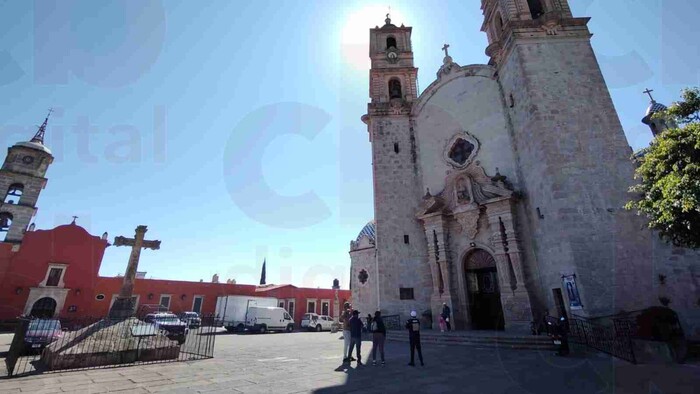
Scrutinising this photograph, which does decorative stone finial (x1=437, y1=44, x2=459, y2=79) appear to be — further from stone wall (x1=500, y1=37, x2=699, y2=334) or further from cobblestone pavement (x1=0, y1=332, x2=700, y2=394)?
cobblestone pavement (x1=0, y1=332, x2=700, y2=394)

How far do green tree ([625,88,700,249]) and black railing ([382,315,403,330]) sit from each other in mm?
11147

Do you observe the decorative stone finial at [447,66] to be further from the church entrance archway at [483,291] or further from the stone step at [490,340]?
the stone step at [490,340]

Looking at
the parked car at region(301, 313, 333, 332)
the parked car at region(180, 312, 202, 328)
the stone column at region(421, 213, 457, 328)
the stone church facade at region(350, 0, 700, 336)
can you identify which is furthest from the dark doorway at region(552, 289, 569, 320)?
the parked car at region(301, 313, 333, 332)

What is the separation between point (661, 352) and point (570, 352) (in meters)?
2.10

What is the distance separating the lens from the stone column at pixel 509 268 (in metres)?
13.1

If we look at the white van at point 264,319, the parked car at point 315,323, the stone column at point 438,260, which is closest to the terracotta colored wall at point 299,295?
the parked car at point 315,323

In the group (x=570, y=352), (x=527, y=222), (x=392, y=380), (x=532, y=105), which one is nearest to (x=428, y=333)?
(x=570, y=352)

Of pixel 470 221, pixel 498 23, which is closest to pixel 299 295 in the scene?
pixel 470 221

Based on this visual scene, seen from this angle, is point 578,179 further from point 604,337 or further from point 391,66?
point 391,66

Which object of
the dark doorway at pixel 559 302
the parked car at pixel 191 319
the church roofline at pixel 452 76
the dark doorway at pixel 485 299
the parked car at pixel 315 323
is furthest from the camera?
the parked car at pixel 315 323

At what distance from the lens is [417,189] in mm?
19109

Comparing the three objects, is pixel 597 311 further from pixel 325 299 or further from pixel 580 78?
pixel 325 299

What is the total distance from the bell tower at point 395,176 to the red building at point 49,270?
19883 millimetres

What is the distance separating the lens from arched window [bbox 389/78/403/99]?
2291cm
